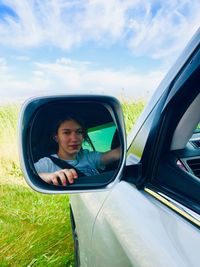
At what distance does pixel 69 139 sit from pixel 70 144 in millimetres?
26

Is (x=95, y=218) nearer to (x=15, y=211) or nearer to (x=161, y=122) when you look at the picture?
(x=161, y=122)

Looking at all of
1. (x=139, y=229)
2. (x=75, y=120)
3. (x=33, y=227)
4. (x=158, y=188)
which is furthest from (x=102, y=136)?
(x=33, y=227)

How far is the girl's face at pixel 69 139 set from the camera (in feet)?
4.79

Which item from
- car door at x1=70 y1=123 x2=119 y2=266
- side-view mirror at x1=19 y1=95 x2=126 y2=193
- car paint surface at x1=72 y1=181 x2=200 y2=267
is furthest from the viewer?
car door at x1=70 y1=123 x2=119 y2=266

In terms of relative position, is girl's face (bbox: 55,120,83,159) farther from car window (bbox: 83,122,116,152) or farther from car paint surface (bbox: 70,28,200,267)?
car paint surface (bbox: 70,28,200,267)

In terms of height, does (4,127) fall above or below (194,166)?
above

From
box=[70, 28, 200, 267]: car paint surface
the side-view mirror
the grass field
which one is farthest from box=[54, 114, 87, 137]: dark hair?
the grass field

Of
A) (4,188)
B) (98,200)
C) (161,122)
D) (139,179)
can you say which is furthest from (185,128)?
(4,188)

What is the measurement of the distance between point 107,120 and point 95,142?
0.28ft

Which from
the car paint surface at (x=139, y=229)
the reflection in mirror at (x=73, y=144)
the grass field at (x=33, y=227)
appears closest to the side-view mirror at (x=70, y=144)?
the reflection in mirror at (x=73, y=144)

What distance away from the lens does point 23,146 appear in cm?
145

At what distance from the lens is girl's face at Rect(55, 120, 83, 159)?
4.79 ft

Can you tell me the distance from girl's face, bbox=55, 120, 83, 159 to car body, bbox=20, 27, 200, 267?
11cm

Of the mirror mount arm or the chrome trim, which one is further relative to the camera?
the mirror mount arm
